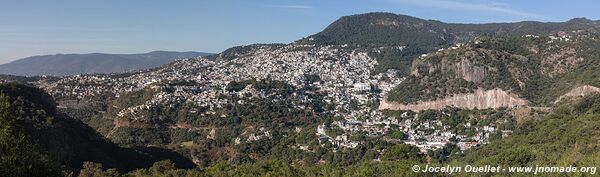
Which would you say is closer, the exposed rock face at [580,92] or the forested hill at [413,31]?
the exposed rock face at [580,92]

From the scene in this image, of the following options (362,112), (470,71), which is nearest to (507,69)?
(470,71)

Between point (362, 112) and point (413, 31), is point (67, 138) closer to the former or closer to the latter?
point (362, 112)

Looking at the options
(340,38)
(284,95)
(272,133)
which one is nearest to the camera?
Result: (272,133)

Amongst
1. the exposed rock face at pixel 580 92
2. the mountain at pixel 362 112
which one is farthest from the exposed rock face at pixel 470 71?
the exposed rock face at pixel 580 92

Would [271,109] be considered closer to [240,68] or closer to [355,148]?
[355,148]

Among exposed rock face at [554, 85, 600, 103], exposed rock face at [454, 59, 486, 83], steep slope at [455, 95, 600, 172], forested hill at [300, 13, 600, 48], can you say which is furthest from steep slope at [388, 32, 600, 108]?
forested hill at [300, 13, 600, 48]

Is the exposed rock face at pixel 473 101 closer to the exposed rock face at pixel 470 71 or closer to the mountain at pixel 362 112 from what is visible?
the mountain at pixel 362 112

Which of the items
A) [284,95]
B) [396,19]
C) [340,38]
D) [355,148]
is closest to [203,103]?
[284,95]

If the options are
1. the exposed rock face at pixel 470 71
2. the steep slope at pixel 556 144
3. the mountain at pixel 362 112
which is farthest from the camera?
the exposed rock face at pixel 470 71
